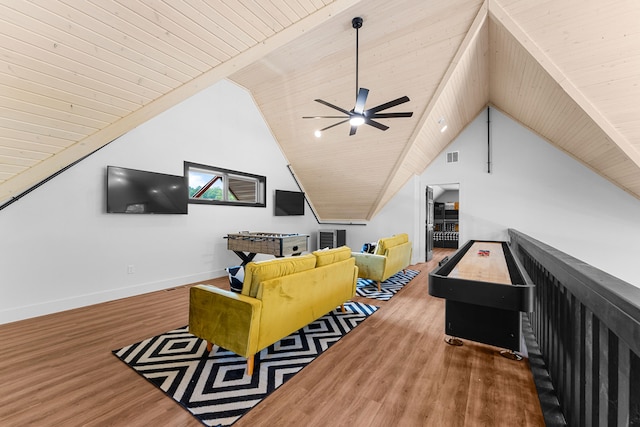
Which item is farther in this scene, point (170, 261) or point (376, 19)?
point (170, 261)

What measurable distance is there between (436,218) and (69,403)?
36.0 ft

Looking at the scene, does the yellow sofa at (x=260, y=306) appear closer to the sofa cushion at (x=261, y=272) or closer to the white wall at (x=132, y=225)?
the sofa cushion at (x=261, y=272)

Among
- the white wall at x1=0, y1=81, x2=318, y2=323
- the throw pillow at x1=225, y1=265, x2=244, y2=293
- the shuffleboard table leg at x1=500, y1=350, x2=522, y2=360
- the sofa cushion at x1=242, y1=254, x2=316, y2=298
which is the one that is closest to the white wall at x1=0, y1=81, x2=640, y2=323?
the white wall at x1=0, y1=81, x2=318, y2=323

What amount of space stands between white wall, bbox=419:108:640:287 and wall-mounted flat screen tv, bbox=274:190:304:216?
329cm

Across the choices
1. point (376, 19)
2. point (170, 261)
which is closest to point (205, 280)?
point (170, 261)

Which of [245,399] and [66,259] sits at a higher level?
[66,259]

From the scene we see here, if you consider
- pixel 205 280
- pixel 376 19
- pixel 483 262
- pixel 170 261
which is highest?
pixel 376 19

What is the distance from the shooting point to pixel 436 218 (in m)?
10.8

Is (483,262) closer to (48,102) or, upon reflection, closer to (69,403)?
(69,403)

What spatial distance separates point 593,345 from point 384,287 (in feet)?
12.1

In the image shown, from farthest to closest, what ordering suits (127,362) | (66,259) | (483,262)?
(66,259)
(483,262)
(127,362)

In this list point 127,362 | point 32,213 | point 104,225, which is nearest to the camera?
point 127,362

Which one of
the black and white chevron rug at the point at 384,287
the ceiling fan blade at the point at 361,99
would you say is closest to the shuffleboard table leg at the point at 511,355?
the black and white chevron rug at the point at 384,287

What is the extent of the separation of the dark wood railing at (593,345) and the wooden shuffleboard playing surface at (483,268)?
0.35 m
